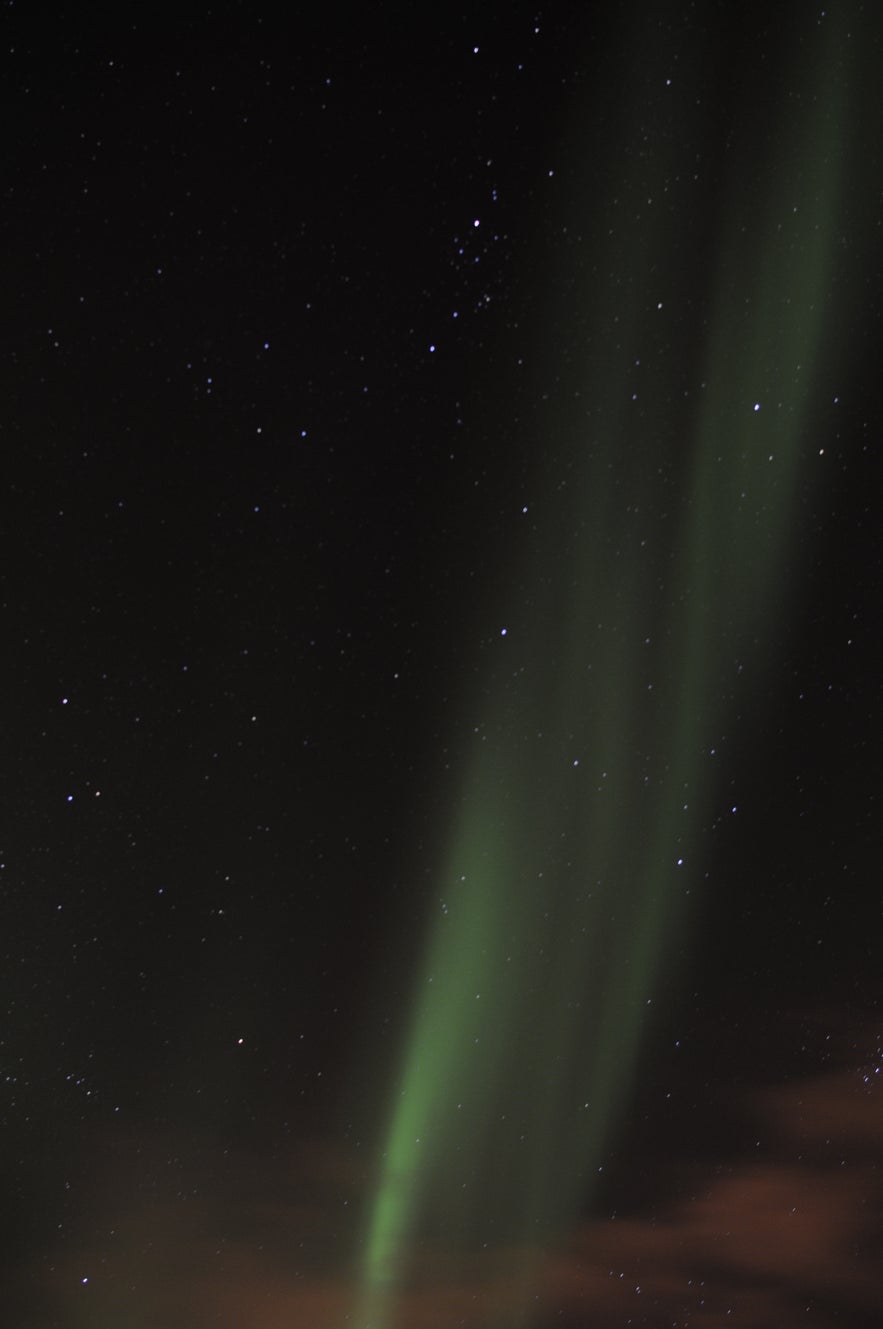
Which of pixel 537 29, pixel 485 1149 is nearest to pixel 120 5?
pixel 537 29

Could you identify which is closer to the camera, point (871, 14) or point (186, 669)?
point (871, 14)

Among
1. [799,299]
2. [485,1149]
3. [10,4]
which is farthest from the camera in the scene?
[485,1149]

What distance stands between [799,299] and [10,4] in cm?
223

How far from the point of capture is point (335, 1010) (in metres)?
4.37

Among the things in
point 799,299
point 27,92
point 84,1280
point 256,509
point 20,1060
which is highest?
point 27,92

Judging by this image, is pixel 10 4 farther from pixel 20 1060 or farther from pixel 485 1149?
pixel 485 1149

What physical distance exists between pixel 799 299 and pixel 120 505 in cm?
198

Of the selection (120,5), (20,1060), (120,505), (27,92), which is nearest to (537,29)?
(120,5)

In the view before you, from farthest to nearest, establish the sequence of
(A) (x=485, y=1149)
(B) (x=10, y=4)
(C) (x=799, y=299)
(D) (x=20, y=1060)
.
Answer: (A) (x=485, y=1149) → (D) (x=20, y=1060) → (C) (x=799, y=299) → (B) (x=10, y=4)

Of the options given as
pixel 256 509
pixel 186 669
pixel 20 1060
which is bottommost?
pixel 20 1060

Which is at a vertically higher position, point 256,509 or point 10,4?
point 10,4

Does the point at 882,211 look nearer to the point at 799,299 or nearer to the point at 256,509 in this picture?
the point at 799,299

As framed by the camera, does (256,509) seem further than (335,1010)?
No

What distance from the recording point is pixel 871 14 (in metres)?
3.56
